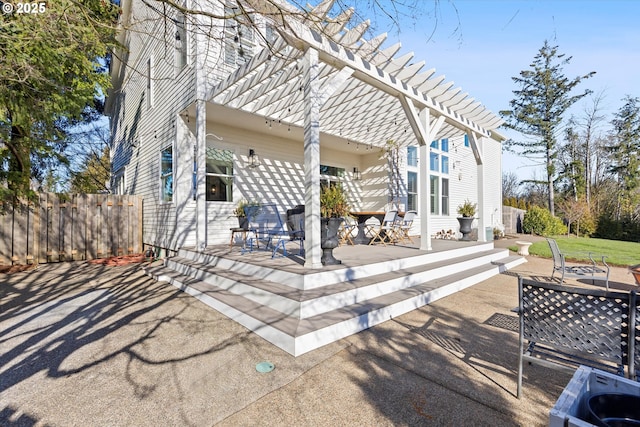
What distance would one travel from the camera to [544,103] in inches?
811

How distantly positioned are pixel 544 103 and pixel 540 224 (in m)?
10.3

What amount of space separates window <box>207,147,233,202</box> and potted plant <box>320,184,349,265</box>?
3541 millimetres

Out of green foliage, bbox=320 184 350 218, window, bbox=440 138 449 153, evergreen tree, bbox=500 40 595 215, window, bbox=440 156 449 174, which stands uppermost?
evergreen tree, bbox=500 40 595 215

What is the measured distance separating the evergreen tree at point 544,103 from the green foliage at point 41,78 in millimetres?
23601

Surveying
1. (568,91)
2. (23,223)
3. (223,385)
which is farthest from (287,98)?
(568,91)

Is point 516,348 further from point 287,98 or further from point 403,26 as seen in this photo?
point 287,98

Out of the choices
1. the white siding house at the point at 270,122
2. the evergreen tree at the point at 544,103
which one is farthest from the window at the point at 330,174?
the evergreen tree at the point at 544,103

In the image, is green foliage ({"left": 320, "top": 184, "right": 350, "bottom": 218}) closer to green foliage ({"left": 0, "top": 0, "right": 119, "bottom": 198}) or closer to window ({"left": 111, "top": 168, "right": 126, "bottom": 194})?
green foliage ({"left": 0, "top": 0, "right": 119, "bottom": 198})

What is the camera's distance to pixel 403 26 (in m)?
2.91

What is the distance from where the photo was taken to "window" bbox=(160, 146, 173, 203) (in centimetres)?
723

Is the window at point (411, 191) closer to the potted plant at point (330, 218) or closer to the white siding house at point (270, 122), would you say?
the white siding house at point (270, 122)

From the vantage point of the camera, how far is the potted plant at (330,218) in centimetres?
434

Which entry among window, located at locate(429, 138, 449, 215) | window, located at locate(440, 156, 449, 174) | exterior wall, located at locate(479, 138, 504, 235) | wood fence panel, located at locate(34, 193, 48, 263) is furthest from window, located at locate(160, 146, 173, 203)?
exterior wall, located at locate(479, 138, 504, 235)

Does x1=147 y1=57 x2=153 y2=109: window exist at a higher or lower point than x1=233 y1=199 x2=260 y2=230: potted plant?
higher
